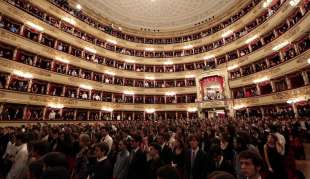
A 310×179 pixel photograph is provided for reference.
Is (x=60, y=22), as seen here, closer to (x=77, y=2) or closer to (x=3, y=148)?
(x=77, y=2)

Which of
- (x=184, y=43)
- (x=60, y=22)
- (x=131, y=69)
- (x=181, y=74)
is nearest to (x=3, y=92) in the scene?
(x=60, y=22)

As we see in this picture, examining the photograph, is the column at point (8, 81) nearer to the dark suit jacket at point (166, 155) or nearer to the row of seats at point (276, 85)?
the dark suit jacket at point (166, 155)

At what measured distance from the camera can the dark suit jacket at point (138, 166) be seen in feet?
11.5

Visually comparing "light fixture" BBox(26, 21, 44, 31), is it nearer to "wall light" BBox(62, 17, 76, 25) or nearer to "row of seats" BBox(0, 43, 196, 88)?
"row of seats" BBox(0, 43, 196, 88)

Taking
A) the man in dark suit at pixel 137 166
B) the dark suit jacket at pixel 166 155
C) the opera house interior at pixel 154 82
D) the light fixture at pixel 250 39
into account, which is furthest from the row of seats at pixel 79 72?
the dark suit jacket at pixel 166 155

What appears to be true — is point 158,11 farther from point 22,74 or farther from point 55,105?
point 22,74

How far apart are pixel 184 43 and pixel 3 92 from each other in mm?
23014

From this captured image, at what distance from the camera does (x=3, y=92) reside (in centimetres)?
1274

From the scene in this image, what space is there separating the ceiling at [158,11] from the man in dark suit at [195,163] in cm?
2254

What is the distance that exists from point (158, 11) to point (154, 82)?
10275 mm

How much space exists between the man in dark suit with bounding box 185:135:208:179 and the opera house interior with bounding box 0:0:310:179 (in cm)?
2

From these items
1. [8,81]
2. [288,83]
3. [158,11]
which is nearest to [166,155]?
[8,81]

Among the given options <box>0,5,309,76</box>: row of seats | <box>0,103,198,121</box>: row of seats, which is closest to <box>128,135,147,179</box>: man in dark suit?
<box>0,103,198,121</box>: row of seats

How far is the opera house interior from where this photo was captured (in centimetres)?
379
